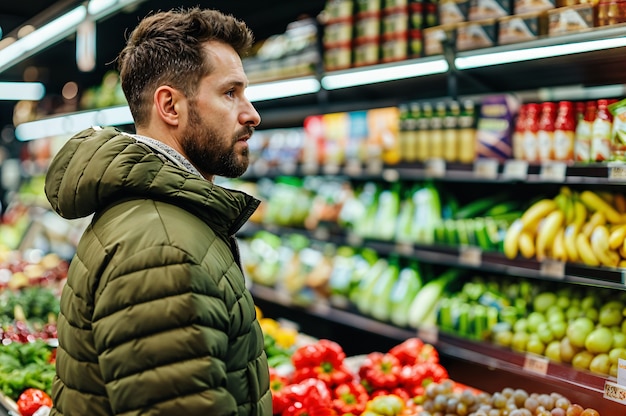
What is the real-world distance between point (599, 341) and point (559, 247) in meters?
0.46

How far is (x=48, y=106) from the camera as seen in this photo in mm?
7781

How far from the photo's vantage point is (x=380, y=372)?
2.78 meters

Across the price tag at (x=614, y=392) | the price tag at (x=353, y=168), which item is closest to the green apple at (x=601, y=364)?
the price tag at (x=614, y=392)

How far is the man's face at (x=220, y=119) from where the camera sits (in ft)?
5.39

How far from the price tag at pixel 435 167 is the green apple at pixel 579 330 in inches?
42.8

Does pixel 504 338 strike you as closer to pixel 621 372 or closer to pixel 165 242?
pixel 621 372

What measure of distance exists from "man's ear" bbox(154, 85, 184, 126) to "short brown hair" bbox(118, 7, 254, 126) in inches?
0.7

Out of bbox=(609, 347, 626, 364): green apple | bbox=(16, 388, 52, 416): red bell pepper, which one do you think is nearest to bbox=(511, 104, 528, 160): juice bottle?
bbox=(609, 347, 626, 364): green apple

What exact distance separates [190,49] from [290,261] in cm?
343

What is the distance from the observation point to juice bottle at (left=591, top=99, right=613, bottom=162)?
8.69ft

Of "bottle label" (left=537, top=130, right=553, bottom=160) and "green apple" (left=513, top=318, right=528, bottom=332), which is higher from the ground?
"bottle label" (left=537, top=130, right=553, bottom=160)

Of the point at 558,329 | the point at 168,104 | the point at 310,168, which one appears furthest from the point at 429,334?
the point at 168,104

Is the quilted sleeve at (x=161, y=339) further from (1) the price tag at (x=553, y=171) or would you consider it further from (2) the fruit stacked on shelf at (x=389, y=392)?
(1) the price tag at (x=553, y=171)

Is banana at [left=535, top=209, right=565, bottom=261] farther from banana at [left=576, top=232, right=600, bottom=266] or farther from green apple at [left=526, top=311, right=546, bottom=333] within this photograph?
green apple at [left=526, top=311, right=546, bottom=333]
